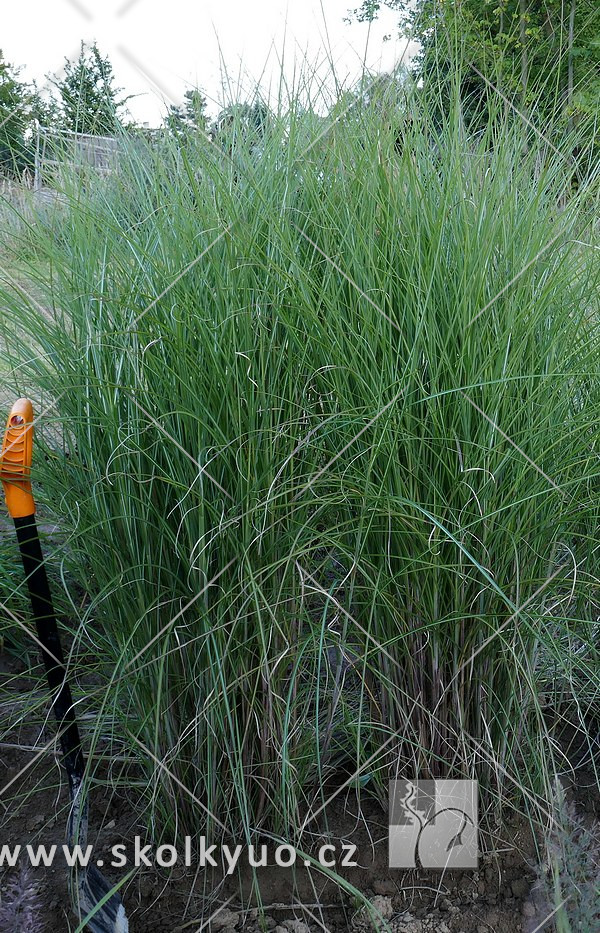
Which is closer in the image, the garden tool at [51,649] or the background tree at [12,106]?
the garden tool at [51,649]

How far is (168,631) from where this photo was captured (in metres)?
1.10

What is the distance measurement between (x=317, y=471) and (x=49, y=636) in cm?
52

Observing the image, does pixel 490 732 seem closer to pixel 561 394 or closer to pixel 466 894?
pixel 466 894

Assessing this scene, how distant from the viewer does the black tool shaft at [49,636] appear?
3.51 ft

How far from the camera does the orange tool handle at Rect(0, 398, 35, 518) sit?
1.01 m

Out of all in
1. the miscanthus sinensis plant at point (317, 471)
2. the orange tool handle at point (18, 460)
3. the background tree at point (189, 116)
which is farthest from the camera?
the background tree at point (189, 116)

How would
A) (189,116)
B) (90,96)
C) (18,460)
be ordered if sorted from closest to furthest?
(18,460) → (189,116) → (90,96)

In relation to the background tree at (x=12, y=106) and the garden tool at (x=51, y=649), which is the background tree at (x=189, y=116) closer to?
the background tree at (x=12, y=106)

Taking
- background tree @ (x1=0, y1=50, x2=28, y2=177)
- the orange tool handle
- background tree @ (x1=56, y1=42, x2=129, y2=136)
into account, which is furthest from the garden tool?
background tree @ (x1=56, y1=42, x2=129, y2=136)

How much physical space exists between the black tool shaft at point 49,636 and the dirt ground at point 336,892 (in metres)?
0.06

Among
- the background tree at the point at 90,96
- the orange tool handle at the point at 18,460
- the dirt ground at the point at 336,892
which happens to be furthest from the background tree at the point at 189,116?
the dirt ground at the point at 336,892

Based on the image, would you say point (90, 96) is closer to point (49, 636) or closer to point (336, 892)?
point (49, 636)

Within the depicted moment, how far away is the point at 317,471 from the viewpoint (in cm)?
117

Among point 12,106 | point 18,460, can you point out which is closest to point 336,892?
point 18,460
